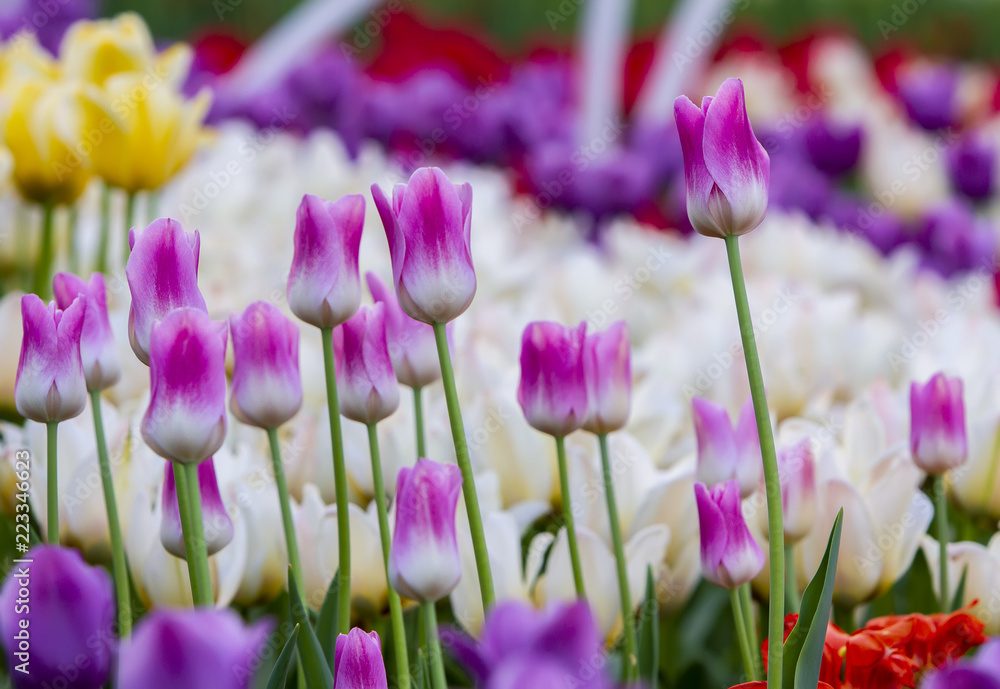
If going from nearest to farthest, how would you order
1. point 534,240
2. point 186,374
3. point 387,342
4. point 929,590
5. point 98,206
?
point 186,374, point 387,342, point 929,590, point 98,206, point 534,240

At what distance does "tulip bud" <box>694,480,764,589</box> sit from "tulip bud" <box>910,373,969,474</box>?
194 millimetres

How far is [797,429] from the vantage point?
0.90m

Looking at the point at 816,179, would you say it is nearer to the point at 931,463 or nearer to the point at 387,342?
the point at 931,463

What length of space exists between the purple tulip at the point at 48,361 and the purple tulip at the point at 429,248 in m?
0.16

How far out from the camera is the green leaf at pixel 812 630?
50 centimetres

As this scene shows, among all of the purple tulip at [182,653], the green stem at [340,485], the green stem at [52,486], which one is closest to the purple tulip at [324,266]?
the green stem at [340,485]

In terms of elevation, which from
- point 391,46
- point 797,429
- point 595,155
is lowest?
point 797,429

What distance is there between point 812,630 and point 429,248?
0.24 meters

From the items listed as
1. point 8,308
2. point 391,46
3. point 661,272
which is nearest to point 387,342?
point 8,308

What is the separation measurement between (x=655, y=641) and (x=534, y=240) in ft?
4.75

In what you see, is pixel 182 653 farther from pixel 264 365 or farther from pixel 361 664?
pixel 264 365

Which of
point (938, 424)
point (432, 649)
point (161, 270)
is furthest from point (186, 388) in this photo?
point (938, 424)

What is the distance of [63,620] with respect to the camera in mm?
438

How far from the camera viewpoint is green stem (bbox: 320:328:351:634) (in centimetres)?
56
